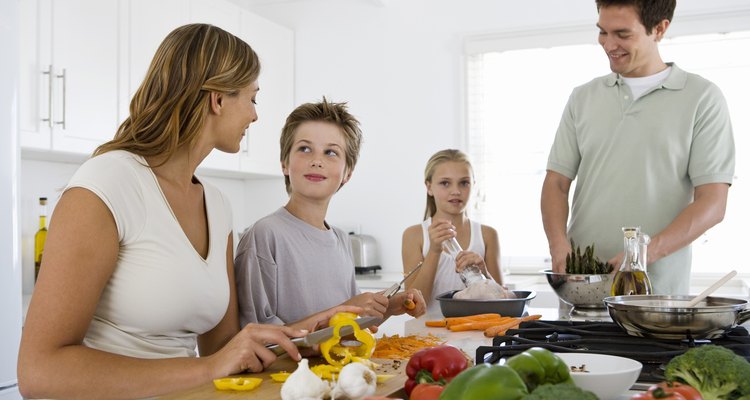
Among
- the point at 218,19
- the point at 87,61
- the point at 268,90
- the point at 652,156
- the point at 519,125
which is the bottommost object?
the point at 652,156

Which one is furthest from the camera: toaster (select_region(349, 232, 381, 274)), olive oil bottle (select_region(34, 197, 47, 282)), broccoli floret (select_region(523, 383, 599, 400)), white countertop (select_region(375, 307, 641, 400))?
toaster (select_region(349, 232, 381, 274))

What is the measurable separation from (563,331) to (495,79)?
3299mm

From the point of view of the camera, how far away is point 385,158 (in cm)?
473

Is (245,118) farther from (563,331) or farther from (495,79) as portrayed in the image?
(495,79)

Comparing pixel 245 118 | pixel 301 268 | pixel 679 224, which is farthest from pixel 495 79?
pixel 245 118

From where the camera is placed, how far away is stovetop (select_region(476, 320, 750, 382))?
115 centimetres

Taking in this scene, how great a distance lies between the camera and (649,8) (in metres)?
2.24

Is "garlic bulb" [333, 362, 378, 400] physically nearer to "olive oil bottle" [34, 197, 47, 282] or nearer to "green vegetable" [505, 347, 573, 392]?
"green vegetable" [505, 347, 573, 392]

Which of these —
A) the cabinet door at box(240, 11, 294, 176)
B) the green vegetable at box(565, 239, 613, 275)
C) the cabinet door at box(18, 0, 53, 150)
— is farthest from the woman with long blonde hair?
the cabinet door at box(240, 11, 294, 176)

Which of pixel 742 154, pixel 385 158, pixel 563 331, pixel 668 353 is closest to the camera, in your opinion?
pixel 668 353

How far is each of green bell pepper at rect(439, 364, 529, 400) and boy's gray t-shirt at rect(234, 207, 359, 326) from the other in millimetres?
1064

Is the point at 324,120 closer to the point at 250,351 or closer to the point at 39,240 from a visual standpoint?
the point at 250,351

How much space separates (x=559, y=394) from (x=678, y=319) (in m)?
0.65

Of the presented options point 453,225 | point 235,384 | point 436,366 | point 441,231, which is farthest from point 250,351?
point 453,225
